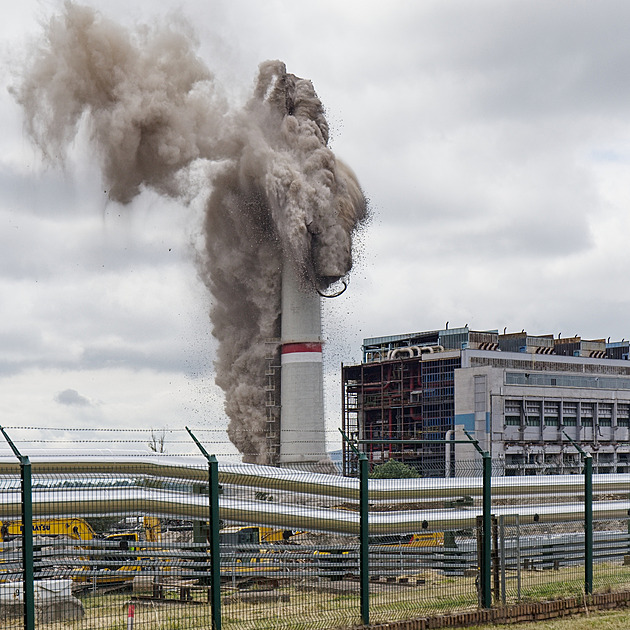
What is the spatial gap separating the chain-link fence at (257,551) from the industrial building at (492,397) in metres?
65.8

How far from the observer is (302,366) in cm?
6981

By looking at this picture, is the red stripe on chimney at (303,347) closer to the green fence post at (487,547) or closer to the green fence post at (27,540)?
the green fence post at (487,547)

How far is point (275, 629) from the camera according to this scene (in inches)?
540

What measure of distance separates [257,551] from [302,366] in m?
55.0

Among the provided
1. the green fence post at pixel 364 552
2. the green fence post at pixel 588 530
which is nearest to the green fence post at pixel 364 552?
the green fence post at pixel 364 552

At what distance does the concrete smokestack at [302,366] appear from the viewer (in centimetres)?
6956

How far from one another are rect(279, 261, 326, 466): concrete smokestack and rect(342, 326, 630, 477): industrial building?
16.5m

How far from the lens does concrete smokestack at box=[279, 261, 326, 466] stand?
69.6 m

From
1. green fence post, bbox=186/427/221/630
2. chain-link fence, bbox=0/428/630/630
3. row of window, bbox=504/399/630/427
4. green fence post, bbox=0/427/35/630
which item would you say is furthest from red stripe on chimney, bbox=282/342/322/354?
green fence post, bbox=0/427/35/630

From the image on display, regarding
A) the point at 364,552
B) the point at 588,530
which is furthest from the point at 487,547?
the point at 588,530

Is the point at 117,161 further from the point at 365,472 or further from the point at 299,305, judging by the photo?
the point at 365,472

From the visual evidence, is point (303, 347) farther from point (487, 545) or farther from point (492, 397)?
Result: point (487, 545)

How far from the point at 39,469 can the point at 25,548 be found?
1.76m

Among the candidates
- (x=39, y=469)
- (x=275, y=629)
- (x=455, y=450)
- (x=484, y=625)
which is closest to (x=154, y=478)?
(x=39, y=469)
